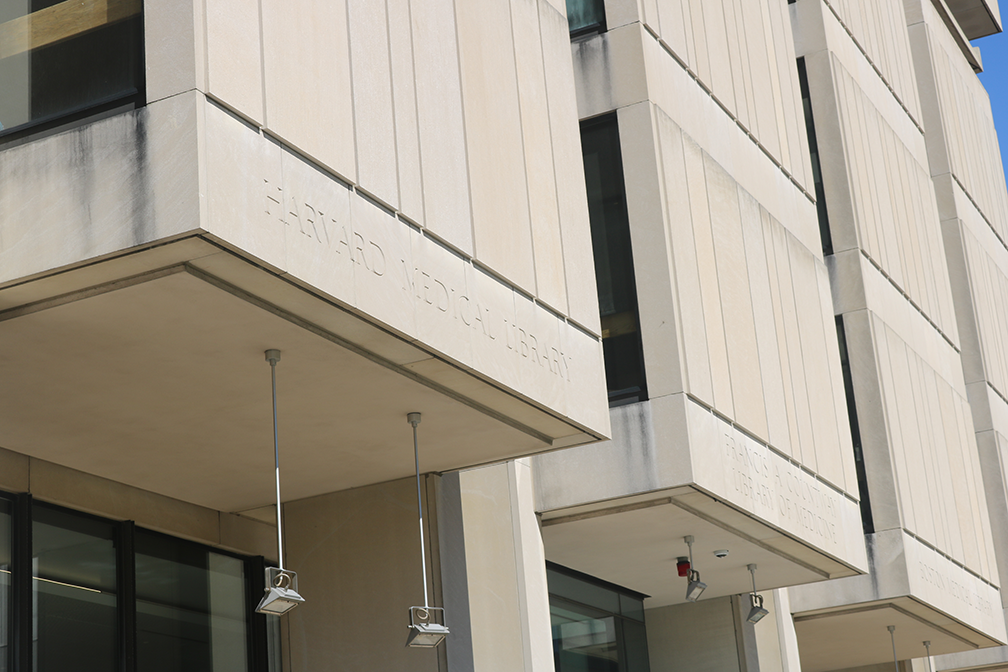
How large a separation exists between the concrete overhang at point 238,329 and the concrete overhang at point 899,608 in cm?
1030

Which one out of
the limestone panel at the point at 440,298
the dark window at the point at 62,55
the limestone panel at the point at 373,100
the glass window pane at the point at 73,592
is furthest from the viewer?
the glass window pane at the point at 73,592

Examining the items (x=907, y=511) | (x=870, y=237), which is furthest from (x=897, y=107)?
(x=907, y=511)

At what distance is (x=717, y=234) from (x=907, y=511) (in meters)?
7.36

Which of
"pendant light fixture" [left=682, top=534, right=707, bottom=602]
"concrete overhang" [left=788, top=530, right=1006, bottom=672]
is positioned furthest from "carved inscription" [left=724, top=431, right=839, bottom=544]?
"concrete overhang" [left=788, top=530, right=1006, bottom=672]

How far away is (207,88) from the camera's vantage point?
9.26 meters

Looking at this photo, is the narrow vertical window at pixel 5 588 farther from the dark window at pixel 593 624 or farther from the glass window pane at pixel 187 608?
the dark window at pixel 593 624

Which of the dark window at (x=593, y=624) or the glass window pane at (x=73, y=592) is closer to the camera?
the glass window pane at (x=73, y=592)

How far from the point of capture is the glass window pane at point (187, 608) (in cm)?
1436

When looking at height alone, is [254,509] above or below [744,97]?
below

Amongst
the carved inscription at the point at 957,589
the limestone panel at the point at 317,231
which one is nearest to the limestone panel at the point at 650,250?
the limestone panel at the point at 317,231

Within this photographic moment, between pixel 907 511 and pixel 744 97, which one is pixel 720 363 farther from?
pixel 907 511

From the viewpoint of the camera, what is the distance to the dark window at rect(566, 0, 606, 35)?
17.8 m

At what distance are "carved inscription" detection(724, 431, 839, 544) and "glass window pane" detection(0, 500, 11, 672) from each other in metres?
7.98

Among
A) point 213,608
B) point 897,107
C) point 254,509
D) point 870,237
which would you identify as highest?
point 897,107
